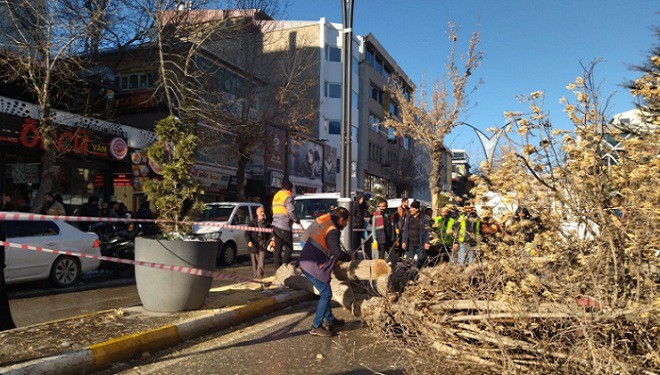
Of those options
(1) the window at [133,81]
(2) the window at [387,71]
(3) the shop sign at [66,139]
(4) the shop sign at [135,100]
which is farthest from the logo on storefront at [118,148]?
(2) the window at [387,71]

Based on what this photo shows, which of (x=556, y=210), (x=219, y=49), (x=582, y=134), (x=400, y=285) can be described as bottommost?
(x=400, y=285)

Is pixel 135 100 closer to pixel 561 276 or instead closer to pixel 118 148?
pixel 118 148

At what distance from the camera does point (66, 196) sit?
733 inches

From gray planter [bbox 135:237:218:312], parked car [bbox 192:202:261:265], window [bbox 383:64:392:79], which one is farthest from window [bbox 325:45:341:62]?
gray planter [bbox 135:237:218:312]

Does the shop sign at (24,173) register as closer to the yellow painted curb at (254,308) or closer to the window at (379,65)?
the yellow painted curb at (254,308)

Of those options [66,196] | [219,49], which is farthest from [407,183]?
[66,196]

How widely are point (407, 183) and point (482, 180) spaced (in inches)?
1732

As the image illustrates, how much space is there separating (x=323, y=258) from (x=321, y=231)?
0.32 meters

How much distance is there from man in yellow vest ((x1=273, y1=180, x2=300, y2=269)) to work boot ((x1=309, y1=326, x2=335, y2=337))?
3.01 metres

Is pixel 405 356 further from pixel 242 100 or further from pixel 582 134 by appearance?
pixel 242 100

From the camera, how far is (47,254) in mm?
9188

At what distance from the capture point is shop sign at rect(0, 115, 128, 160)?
1541cm

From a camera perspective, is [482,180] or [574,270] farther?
[482,180]

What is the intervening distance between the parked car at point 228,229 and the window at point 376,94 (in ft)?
124
